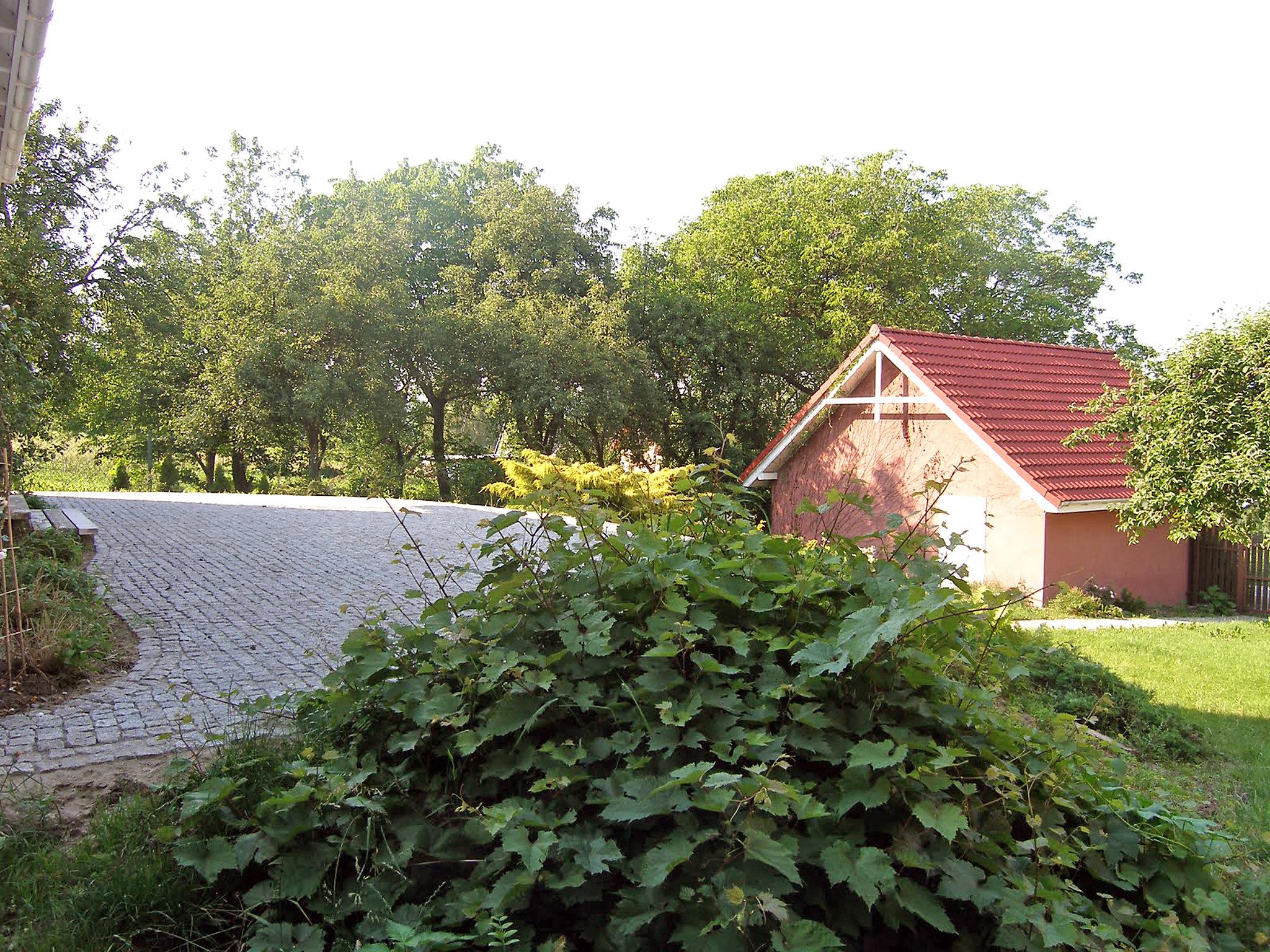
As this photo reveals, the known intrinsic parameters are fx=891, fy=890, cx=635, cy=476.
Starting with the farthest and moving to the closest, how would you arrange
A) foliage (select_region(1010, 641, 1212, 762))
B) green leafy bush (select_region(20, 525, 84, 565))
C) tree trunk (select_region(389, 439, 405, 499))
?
tree trunk (select_region(389, 439, 405, 499)) < green leafy bush (select_region(20, 525, 84, 565)) < foliage (select_region(1010, 641, 1212, 762))

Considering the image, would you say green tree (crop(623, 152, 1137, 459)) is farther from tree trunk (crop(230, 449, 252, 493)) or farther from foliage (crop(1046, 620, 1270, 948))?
foliage (crop(1046, 620, 1270, 948))

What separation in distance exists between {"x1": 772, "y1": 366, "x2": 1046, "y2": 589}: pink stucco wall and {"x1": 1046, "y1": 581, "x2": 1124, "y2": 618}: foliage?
1.45ft

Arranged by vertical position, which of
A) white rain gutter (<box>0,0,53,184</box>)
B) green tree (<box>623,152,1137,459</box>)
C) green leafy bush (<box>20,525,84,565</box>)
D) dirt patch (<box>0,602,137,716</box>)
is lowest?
dirt patch (<box>0,602,137,716</box>)

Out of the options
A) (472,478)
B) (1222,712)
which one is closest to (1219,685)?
(1222,712)

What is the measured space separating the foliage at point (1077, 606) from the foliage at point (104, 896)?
1384 cm

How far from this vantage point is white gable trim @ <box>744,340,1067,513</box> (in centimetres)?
1479

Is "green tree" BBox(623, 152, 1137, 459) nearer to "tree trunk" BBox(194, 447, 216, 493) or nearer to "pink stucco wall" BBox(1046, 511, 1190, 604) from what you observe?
"pink stucco wall" BBox(1046, 511, 1190, 604)

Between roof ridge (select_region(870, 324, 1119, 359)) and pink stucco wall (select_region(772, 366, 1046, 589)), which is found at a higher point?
roof ridge (select_region(870, 324, 1119, 359))

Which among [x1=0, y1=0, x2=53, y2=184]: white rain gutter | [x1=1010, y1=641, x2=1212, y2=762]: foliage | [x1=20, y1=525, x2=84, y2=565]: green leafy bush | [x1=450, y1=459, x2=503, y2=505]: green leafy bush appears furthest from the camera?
[x1=450, y1=459, x2=503, y2=505]: green leafy bush

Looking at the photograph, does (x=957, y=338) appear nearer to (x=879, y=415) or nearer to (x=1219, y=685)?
(x=879, y=415)

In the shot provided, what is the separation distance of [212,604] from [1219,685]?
9.38m

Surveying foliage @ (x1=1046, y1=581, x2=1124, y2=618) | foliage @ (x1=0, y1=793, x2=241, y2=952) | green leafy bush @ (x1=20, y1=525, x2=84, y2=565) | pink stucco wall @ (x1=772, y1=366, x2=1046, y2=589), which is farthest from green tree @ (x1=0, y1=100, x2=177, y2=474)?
foliage @ (x1=1046, y1=581, x2=1124, y2=618)

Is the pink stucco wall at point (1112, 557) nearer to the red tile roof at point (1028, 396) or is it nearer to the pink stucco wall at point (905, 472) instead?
the pink stucco wall at point (905, 472)

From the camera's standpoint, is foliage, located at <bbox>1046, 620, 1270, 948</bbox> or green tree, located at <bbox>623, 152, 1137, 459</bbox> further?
green tree, located at <bbox>623, 152, 1137, 459</bbox>
